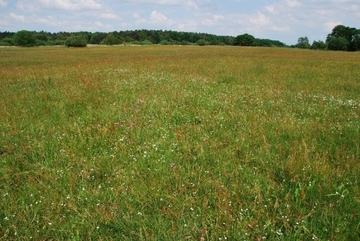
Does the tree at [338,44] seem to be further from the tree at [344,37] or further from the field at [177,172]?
the field at [177,172]

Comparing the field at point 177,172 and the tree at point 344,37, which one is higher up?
the tree at point 344,37

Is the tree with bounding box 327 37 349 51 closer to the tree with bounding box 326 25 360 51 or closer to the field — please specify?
the tree with bounding box 326 25 360 51

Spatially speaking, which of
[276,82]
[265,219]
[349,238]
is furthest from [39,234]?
[276,82]

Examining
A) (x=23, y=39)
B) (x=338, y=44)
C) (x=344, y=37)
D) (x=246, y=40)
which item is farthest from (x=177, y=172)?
(x=246, y=40)

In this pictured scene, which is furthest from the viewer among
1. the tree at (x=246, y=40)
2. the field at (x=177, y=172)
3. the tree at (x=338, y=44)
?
the tree at (x=246, y=40)

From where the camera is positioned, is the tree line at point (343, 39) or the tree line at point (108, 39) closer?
the tree line at point (343, 39)

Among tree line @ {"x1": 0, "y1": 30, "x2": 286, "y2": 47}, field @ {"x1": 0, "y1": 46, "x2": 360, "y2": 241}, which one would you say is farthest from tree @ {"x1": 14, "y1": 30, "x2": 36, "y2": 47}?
field @ {"x1": 0, "y1": 46, "x2": 360, "y2": 241}

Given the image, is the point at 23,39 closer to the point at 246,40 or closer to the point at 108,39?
the point at 108,39

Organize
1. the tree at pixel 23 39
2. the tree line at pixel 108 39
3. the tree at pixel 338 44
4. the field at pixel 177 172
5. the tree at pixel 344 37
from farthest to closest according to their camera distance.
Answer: the tree at pixel 23 39 → the tree line at pixel 108 39 → the tree at pixel 344 37 → the tree at pixel 338 44 → the field at pixel 177 172

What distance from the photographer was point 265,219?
315 centimetres

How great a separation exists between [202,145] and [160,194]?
5.98ft

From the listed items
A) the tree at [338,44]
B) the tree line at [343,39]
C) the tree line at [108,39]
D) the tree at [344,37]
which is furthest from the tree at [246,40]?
the tree at [338,44]

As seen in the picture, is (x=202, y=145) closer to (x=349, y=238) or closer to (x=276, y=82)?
(x=349, y=238)

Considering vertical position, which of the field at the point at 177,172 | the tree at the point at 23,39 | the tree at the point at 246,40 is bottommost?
the field at the point at 177,172
